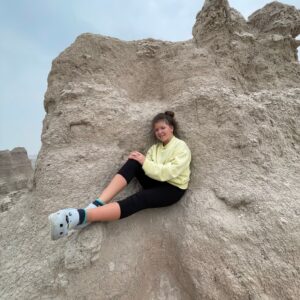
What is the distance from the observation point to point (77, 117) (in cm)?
273

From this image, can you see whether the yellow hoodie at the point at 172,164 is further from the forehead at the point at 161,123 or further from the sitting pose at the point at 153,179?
the forehead at the point at 161,123

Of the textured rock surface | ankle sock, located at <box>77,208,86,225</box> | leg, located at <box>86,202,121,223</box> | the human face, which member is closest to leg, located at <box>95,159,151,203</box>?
leg, located at <box>86,202,121,223</box>

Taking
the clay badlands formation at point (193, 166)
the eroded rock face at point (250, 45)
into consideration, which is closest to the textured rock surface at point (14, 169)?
the clay badlands formation at point (193, 166)

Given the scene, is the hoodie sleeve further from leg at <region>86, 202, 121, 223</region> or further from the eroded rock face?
the eroded rock face

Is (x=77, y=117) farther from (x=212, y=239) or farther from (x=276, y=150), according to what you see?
(x=276, y=150)

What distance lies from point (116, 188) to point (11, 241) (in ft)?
4.05

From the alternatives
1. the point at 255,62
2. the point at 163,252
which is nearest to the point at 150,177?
the point at 163,252

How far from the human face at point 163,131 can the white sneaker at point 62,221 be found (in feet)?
3.60

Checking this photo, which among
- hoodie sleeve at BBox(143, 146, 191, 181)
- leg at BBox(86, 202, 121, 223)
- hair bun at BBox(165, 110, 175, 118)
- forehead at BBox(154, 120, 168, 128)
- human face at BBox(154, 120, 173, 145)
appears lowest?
leg at BBox(86, 202, 121, 223)

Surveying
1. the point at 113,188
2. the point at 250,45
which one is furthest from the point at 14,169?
the point at 250,45

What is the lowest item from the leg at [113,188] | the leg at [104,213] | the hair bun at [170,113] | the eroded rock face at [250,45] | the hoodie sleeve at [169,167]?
the leg at [104,213]

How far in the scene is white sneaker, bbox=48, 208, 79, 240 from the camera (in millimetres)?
1873

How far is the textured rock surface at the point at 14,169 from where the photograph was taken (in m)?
11.5

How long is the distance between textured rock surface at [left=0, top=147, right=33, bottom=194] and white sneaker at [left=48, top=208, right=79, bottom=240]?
10.5m
